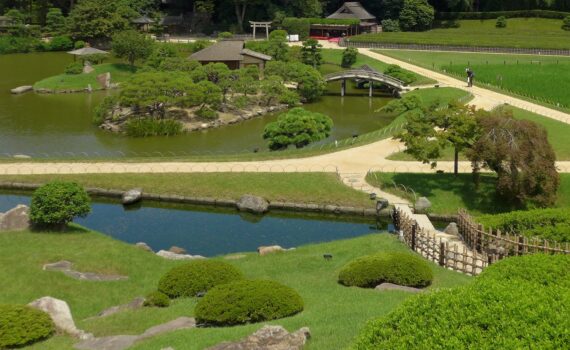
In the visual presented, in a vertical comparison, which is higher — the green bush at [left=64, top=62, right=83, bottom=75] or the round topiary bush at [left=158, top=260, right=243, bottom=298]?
the green bush at [left=64, top=62, right=83, bottom=75]

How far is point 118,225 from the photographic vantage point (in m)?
29.7

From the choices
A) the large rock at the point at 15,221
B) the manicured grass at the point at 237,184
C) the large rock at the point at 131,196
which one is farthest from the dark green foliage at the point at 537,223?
the large rock at the point at 15,221

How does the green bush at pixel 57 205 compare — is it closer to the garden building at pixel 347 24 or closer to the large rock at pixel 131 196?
the large rock at pixel 131 196

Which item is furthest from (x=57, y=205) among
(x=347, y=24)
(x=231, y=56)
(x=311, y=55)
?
(x=347, y=24)

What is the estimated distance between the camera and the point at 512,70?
6306 cm

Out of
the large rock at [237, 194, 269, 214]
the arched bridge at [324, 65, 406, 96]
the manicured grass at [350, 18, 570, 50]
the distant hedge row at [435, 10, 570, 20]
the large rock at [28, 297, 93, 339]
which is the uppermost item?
the distant hedge row at [435, 10, 570, 20]

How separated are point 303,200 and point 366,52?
161 ft

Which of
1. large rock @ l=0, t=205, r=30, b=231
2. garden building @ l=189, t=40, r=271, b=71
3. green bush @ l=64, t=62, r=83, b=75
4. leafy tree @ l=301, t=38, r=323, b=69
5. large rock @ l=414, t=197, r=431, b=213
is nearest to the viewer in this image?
large rock @ l=0, t=205, r=30, b=231

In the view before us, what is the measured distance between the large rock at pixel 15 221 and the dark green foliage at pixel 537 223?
52.7 feet

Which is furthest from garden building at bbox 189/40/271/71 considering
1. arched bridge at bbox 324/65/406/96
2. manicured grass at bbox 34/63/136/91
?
manicured grass at bbox 34/63/136/91

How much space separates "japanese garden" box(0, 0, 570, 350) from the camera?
1505cm

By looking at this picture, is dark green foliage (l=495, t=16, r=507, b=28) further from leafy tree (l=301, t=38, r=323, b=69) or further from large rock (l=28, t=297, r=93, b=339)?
large rock (l=28, t=297, r=93, b=339)

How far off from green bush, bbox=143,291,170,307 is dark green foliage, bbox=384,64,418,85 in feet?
148

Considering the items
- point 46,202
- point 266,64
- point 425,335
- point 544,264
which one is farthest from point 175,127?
point 425,335
